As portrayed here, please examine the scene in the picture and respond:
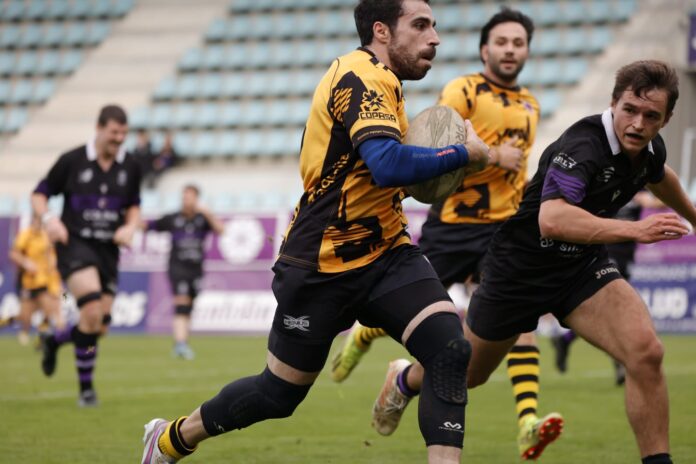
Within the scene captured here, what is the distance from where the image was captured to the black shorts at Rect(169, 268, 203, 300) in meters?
17.4

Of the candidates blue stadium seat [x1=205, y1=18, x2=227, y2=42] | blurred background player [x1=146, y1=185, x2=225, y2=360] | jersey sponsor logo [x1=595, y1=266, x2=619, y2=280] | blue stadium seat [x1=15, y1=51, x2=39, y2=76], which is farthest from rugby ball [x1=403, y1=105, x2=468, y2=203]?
blue stadium seat [x1=15, y1=51, x2=39, y2=76]

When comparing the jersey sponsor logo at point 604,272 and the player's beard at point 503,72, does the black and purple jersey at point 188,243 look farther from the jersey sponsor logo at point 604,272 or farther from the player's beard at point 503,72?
the jersey sponsor logo at point 604,272

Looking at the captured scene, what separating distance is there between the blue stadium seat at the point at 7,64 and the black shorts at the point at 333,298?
90.3 ft

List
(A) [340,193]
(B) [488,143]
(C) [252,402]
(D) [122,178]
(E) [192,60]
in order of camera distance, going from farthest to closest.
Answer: (E) [192,60]
(D) [122,178]
(B) [488,143]
(C) [252,402]
(A) [340,193]

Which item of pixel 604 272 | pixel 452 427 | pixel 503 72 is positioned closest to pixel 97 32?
pixel 503 72

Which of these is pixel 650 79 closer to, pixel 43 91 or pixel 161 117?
pixel 161 117

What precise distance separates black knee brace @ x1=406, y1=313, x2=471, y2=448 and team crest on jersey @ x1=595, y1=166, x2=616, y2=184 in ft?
3.62

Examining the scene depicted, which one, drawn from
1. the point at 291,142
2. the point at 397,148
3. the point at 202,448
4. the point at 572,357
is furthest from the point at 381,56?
the point at 291,142

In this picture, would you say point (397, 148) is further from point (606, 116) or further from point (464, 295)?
point (464, 295)

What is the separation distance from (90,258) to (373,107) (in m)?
5.67

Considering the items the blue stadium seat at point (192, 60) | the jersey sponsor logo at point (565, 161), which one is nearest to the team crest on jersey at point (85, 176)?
the jersey sponsor logo at point (565, 161)

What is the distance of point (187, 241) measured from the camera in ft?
58.0

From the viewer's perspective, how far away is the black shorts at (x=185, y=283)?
1742cm

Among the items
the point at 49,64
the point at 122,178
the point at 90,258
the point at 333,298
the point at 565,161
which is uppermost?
the point at 565,161
